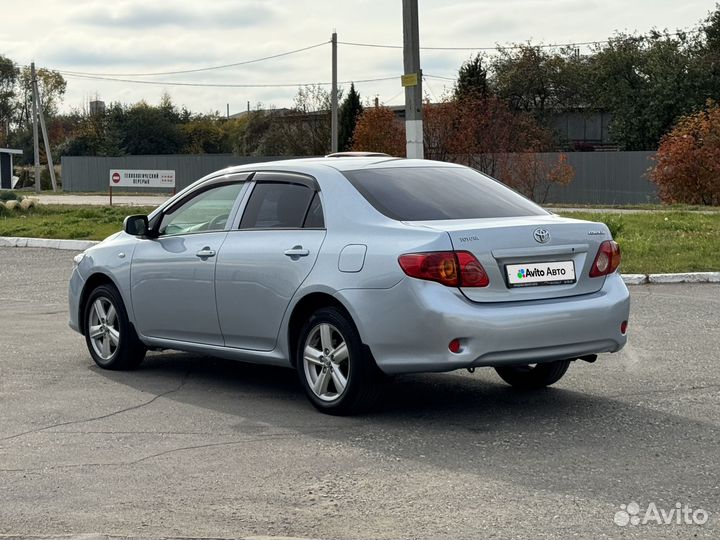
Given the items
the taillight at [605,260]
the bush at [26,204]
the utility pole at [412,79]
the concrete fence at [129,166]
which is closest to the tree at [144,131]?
the concrete fence at [129,166]

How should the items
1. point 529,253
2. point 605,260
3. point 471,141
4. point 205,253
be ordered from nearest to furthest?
point 529,253 → point 605,260 → point 205,253 → point 471,141

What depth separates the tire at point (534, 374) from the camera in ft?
25.9

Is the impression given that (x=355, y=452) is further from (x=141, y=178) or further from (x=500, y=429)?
(x=141, y=178)

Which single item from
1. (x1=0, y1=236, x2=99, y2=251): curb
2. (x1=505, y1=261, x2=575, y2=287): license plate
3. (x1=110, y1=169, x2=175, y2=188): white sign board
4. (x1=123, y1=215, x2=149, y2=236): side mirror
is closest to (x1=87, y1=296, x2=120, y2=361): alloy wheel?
(x1=123, y1=215, x2=149, y2=236): side mirror

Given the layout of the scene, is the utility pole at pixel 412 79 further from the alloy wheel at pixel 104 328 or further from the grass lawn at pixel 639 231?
the alloy wheel at pixel 104 328

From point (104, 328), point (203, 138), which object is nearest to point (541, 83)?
point (203, 138)

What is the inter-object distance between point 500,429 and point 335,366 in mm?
1037

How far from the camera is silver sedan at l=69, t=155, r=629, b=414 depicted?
263 inches

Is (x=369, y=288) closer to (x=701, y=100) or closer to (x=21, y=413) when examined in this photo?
(x=21, y=413)

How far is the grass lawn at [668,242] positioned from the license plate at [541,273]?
8223mm

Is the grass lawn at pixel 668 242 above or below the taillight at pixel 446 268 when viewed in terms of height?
below

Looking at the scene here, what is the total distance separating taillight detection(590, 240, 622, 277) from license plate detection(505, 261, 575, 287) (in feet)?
0.63

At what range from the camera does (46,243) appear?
21734 mm

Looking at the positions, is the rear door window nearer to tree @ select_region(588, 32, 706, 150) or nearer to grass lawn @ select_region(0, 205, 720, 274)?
grass lawn @ select_region(0, 205, 720, 274)
